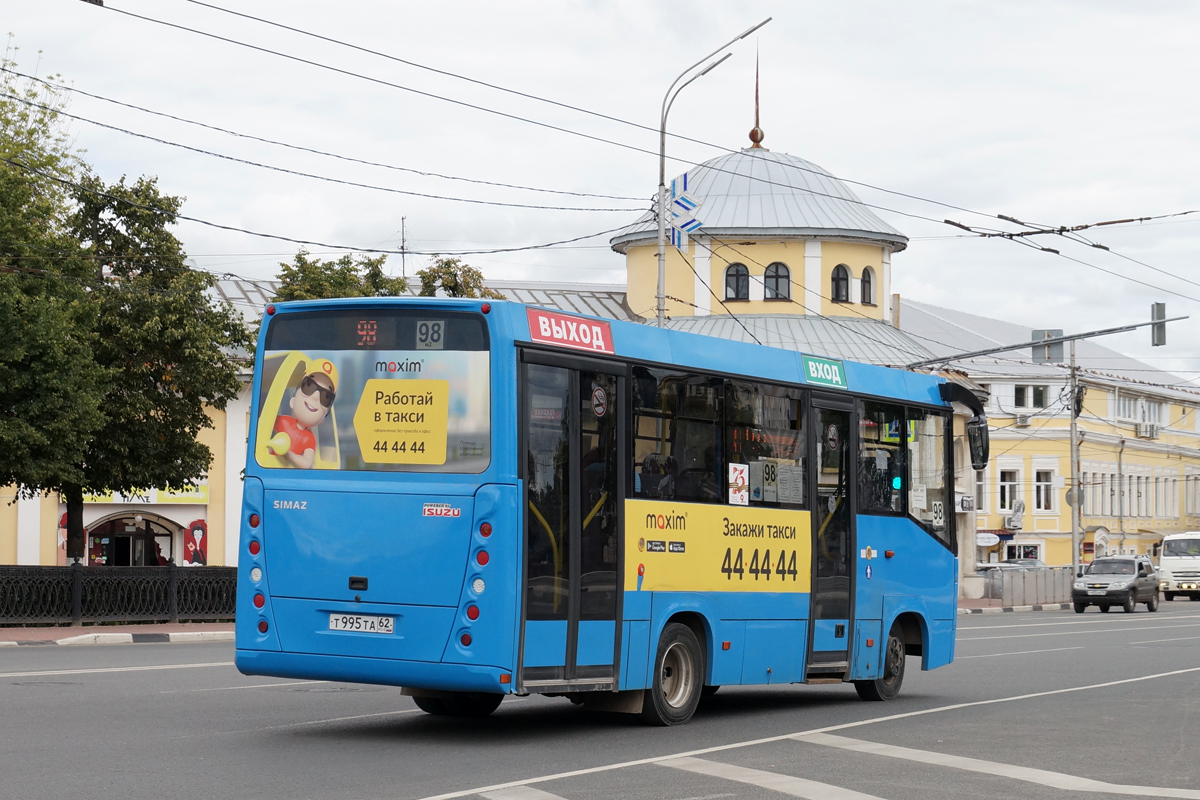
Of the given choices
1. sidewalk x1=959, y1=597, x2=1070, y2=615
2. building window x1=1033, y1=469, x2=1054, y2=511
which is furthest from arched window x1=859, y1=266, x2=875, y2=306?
building window x1=1033, y1=469, x2=1054, y2=511

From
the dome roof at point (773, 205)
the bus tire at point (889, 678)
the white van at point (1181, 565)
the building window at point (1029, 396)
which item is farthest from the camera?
the building window at point (1029, 396)

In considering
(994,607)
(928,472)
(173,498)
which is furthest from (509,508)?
(994,607)

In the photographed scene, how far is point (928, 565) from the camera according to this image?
54.8 feet

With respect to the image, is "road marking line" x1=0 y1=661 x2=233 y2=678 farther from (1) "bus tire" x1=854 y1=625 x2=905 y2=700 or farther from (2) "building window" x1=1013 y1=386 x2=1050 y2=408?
(2) "building window" x1=1013 y1=386 x2=1050 y2=408

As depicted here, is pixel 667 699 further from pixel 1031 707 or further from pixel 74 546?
pixel 74 546

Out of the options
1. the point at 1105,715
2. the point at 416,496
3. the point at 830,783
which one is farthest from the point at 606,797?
the point at 1105,715

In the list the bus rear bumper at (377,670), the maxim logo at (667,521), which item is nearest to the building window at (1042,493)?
the maxim logo at (667,521)

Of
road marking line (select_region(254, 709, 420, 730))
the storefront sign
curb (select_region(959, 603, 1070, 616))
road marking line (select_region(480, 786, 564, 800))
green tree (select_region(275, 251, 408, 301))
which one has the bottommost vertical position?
curb (select_region(959, 603, 1070, 616))

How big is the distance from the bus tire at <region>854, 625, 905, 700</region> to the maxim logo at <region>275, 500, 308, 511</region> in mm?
6779

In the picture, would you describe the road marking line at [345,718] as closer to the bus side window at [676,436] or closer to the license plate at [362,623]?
the license plate at [362,623]

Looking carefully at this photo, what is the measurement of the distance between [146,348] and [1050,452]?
64.2 metres

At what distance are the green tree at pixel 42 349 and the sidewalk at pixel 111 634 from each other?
279 cm

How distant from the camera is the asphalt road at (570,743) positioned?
30.9 feet

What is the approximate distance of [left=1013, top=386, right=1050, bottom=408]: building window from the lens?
87.8 metres
